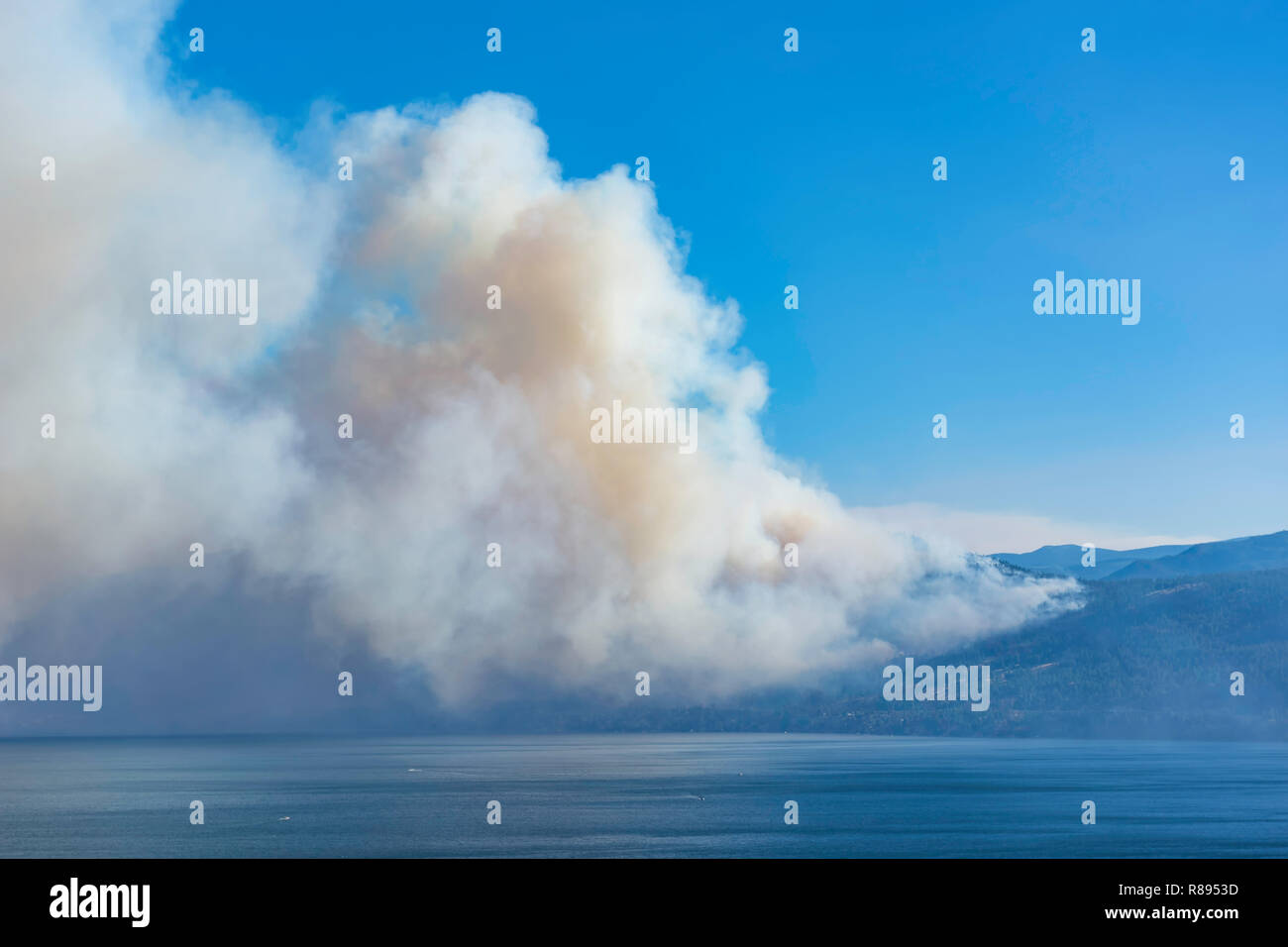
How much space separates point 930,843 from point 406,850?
77.0 meters

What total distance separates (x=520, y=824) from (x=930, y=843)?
66.4 meters
